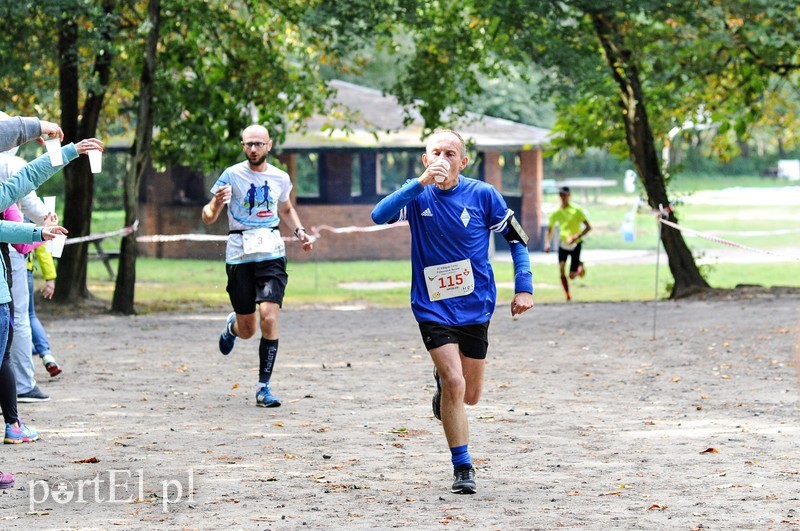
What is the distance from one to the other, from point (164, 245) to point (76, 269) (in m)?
16.7

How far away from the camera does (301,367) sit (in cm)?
1324

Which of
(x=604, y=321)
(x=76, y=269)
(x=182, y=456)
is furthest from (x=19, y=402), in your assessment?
(x=76, y=269)

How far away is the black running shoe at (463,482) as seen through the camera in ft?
22.8

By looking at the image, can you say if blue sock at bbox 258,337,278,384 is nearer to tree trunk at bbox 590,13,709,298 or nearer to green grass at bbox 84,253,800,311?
tree trunk at bbox 590,13,709,298

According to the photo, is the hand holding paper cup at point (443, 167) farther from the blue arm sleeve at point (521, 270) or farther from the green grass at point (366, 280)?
the green grass at point (366, 280)

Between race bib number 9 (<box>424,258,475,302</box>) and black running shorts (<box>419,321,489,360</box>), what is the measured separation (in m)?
0.16

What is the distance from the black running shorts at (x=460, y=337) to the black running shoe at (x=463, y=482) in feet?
2.04

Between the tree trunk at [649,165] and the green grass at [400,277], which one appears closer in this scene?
the tree trunk at [649,165]

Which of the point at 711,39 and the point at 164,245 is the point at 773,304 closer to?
the point at 711,39

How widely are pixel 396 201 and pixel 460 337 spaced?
2.72 ft

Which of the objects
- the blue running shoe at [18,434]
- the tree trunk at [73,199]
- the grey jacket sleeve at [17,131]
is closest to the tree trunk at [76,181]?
the tree trunk at [73,199]

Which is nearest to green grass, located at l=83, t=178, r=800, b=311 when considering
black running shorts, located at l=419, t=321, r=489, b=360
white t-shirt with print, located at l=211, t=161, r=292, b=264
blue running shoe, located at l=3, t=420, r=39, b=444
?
white t-shirt with print, located at l=211, t=161, r=292, b=264

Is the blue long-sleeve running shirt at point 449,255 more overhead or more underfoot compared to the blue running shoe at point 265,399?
more overhead

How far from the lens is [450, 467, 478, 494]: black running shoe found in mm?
6957
